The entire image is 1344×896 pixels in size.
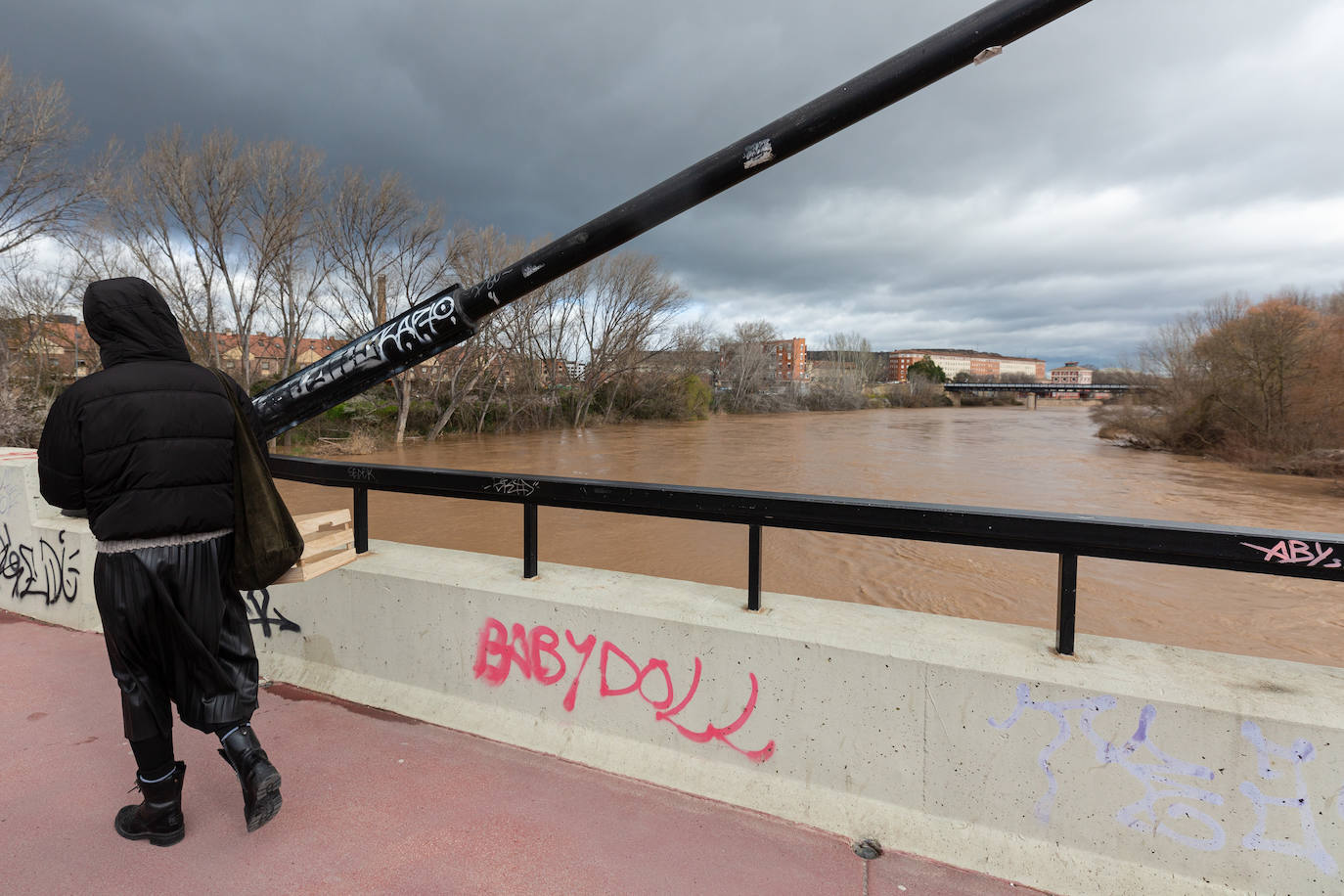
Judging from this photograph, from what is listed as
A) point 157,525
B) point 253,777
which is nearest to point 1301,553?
point 253,777

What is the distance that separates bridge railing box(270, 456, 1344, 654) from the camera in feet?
6.08

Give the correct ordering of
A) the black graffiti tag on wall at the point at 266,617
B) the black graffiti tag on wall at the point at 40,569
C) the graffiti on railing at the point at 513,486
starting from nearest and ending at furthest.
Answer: the graffiti on railing at the point at 513,486 < the black graffiti tag on wall at the point at 266,617 < the black graffiti tag on wall at the point at 40,569

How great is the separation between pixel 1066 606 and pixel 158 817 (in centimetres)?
323

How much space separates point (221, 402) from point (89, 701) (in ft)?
7.38

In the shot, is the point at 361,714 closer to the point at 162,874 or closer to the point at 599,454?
the point at 162,874

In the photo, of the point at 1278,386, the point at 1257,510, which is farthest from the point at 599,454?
the point at 1278,386

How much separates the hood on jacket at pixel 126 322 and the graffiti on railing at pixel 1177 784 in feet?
10.2

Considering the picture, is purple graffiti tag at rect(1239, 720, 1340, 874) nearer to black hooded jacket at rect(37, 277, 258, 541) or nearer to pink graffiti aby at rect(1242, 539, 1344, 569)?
pink graffiti aby at rect(1242, 539, 1344, 569)

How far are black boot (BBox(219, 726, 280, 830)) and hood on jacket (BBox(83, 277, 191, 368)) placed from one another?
1373mm

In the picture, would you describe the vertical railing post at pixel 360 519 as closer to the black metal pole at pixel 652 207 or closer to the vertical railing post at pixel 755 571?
the black metal pole at pixel 652 207

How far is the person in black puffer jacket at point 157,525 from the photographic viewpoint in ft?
6.74

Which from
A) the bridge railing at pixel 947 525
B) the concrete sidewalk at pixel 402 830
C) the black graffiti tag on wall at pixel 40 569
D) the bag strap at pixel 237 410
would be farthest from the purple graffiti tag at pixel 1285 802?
the black graffiti tag on wall at pixel 40 569

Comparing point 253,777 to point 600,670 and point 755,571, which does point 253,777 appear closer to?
point 600,670

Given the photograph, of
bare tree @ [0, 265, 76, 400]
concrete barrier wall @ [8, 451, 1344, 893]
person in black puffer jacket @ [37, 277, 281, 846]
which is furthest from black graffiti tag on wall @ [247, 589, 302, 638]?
bare tree @ [0, 265, 76, 400]
